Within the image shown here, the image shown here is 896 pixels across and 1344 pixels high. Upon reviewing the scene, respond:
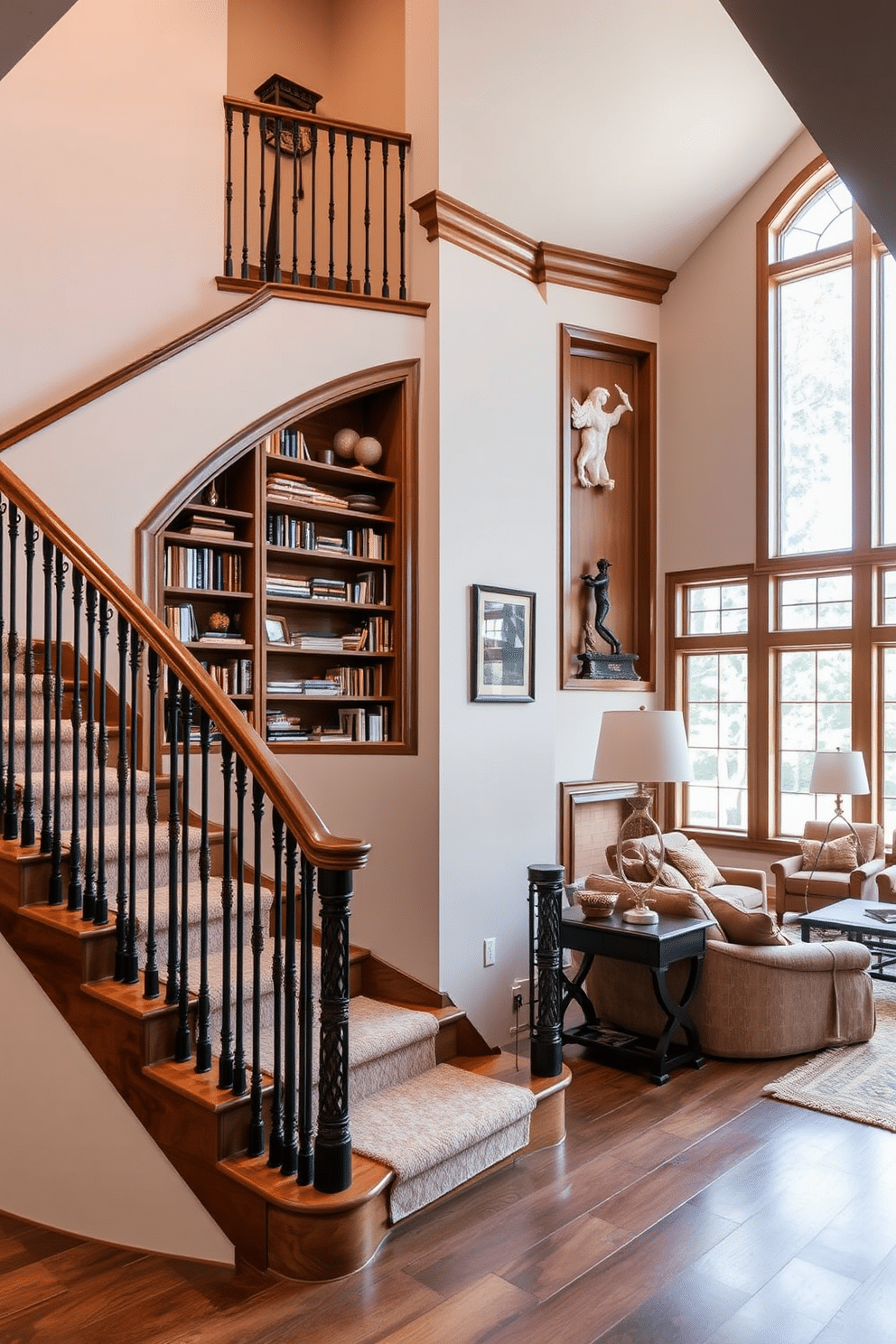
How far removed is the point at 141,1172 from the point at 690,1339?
163 centimetres

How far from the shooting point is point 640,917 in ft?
14.9

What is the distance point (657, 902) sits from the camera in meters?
4.77

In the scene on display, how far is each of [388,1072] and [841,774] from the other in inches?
153

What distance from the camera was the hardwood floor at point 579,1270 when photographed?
254cm

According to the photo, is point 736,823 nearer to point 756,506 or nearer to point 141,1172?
point 756,506

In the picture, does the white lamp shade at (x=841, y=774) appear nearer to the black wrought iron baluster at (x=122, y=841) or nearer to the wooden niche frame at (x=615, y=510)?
the wooden niche frame at (x=615, y=510)

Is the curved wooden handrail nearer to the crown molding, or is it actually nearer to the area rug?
the area rug

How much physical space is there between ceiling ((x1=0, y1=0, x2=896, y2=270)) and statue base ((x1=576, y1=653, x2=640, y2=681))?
9.30ft

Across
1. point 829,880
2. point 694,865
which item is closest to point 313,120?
point 694,865

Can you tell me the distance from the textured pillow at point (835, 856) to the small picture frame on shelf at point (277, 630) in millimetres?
4080

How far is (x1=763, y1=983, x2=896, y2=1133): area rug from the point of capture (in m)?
3.98

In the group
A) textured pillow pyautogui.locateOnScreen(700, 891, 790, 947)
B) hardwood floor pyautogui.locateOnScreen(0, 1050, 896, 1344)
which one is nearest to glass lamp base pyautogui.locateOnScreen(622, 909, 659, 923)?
textured pillow pyautogui.locateOnScreen(700, 891, 790, 947)

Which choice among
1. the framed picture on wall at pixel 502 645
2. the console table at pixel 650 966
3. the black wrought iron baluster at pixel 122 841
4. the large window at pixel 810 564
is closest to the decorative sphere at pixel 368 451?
the framed picture on wall at pixel 502 645

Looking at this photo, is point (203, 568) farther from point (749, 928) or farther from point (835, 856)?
point (835, 856)
